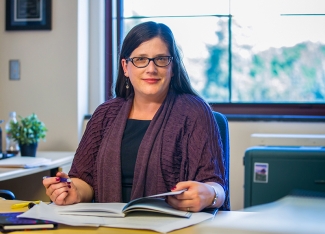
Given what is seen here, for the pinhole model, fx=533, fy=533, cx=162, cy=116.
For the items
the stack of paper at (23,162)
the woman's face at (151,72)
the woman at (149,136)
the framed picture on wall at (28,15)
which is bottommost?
the stack of paper at (23,162)

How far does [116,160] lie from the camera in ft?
6.00

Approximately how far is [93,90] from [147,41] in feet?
5.79

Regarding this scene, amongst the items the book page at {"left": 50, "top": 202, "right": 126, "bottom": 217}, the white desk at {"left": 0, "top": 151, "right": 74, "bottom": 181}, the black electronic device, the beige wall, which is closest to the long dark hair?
the book page at {"left": 50, "top": 202, "right": 126, "bottom": 217}

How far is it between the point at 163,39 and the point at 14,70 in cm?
183

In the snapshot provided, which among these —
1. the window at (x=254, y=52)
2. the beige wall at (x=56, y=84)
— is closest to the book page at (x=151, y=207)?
the beige wall at (x=56, y=84)

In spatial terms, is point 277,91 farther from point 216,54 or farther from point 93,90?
point 93,90

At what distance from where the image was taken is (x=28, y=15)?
341 cm

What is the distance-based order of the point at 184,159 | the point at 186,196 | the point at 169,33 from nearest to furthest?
1. the point at 186,196
2. the point at 184,159
3. the point at 169,33

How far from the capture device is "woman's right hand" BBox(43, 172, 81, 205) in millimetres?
1569

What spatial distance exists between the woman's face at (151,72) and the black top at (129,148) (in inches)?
4.8

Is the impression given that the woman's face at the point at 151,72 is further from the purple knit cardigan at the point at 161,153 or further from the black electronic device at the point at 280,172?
the black electronic device at the point at 280,172

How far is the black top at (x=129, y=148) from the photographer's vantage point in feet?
6.06

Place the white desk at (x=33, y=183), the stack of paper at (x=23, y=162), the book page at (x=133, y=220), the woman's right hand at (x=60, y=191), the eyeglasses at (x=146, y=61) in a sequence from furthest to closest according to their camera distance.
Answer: the white desk at (x=33, y=183) → the stack of paper at (x=23, y=162) → the eyeglasses at (x=146, y=61) → the woman's right hand at (x=60, y=191) → the book page at (x=133, y=220)

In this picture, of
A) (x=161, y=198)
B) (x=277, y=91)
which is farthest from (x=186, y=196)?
(x=277, y=91)
